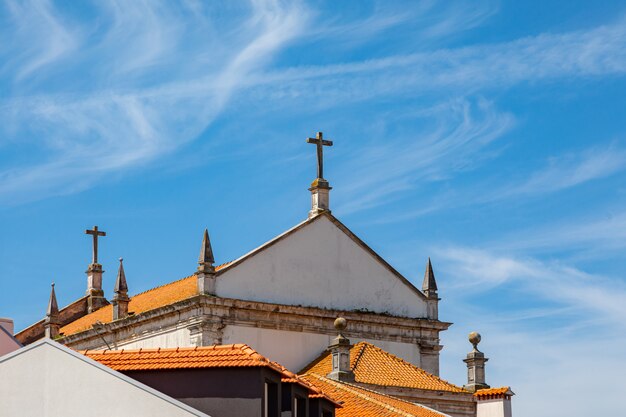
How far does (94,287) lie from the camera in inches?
2781

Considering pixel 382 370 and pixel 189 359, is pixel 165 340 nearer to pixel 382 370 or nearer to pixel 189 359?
pixel 382 370

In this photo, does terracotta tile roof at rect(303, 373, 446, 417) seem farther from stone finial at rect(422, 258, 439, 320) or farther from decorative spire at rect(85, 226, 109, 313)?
decorative spire at rect(85, 226, 109, 313)

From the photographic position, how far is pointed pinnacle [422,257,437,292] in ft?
184

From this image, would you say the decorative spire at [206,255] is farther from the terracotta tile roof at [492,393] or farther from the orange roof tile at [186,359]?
the orange roof tile at [186,359]

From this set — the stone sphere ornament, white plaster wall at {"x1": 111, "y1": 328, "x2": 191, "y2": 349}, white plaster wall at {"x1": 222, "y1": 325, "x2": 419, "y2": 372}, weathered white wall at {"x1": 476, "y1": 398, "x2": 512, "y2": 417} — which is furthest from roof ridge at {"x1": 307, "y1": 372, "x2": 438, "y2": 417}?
white plaster wall at {"x1": 111, "y1": 328, "x2": 191, "y2": 349}

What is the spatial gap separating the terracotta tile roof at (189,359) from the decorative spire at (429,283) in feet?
77.2

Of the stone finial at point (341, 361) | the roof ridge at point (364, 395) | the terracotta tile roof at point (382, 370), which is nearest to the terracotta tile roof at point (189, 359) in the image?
the roof ridge at point (364, 395)

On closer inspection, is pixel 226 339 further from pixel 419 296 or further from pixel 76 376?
pixel 76 376

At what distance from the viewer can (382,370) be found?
163 feet

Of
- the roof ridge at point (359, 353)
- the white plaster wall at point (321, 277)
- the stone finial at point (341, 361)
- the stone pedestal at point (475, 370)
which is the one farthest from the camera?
the white plaster wall at point (321, 277)

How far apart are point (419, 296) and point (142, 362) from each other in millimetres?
25136

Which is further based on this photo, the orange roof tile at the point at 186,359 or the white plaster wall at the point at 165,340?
the white plaster wall at the point at 165,340

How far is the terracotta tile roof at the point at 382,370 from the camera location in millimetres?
48750

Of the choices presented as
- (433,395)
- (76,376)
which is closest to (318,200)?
(433,395)
